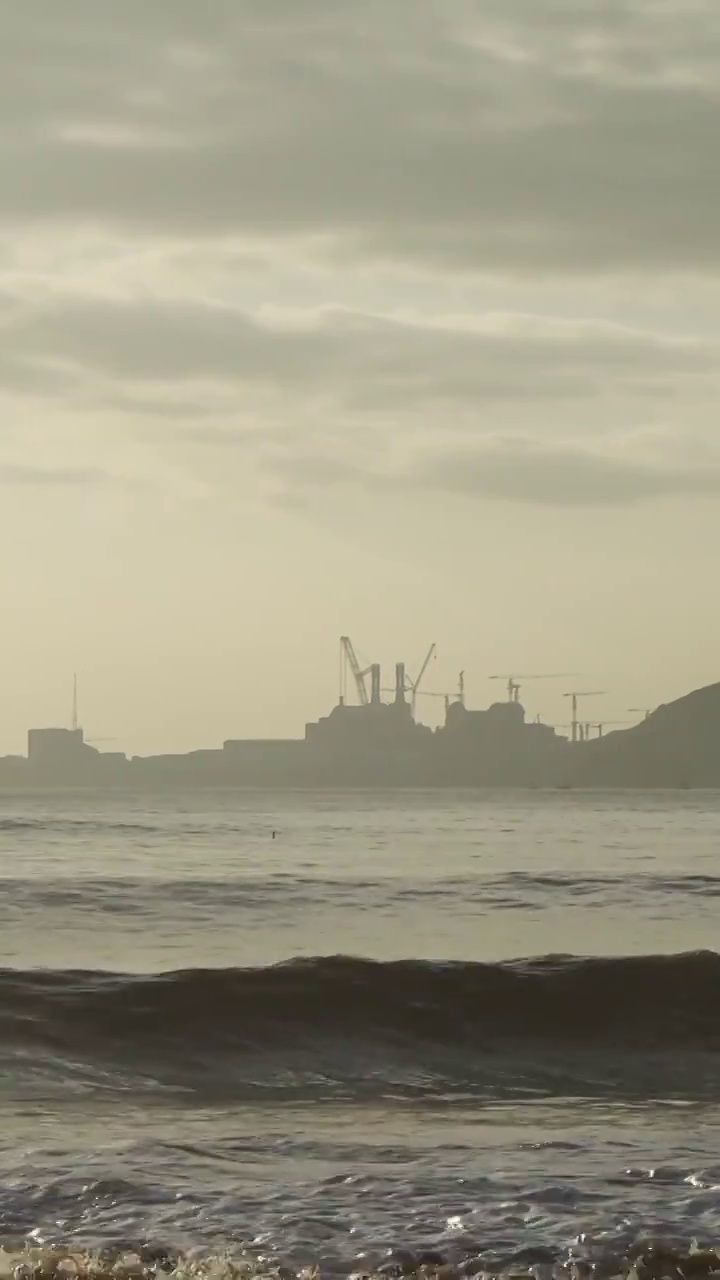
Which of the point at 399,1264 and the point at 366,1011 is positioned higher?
the point at 399,1264

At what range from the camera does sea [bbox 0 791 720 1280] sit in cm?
800

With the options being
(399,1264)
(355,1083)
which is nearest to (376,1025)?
(355,1083)

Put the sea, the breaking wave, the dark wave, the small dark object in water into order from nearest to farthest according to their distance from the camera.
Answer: the small dark object in water < the sea < the breaking wave < the dark wave

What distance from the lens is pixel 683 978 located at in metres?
19.0

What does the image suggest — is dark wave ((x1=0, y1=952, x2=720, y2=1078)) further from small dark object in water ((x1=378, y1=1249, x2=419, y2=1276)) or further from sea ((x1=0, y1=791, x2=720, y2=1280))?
small dark object in water ((x1=378, y1=1249, x2=419, y2=1276))

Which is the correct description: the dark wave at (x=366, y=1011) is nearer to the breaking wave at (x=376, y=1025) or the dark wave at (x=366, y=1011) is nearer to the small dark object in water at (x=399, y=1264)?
the breaking wave at (x=376, y=1025)

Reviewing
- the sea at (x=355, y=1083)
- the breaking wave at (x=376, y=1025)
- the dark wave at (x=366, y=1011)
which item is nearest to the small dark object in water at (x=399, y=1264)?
the sea at (x=355, y=1083)

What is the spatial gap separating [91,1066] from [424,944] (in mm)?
10449

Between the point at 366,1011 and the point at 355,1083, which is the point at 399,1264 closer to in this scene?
the point at 355,1083

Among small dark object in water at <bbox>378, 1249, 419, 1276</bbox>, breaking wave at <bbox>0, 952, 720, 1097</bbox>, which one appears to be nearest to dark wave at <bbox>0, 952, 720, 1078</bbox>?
breaking wave at <bbox>0, 952, 720, 1097</bbox>

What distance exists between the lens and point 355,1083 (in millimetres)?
13852

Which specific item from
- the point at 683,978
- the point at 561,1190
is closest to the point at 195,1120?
the point at 561,1190

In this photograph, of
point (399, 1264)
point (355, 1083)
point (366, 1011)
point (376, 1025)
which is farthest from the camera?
point (366, 1011)

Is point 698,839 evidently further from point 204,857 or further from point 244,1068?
point 244,1068
